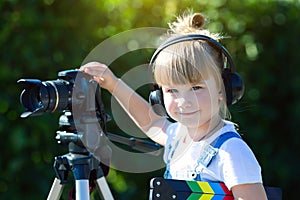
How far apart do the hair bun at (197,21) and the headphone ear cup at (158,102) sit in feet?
0.80

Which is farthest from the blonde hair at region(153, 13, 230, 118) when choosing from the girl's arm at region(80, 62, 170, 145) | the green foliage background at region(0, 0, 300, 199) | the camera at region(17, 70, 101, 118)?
the green foliage background at region(0, 0, 300, 199)

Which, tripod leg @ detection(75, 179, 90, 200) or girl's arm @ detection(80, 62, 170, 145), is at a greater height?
girl's arm @ detection(80, 62, 170, 145)

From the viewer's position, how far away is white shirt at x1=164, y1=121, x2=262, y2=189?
7.40 feet

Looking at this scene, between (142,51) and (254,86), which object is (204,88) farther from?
(254,86)

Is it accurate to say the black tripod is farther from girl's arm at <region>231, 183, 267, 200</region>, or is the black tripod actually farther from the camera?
girl's arm at <region>231, 183, 267, 200</region>

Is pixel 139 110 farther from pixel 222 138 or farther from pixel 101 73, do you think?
pixel 222 138

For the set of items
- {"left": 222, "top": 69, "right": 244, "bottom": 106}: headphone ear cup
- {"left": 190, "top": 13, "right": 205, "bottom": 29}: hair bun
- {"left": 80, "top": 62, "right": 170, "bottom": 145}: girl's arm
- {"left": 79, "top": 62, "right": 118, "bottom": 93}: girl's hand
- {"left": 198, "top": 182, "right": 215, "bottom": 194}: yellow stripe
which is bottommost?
{"left": 198, "top": 182, "right": 215, "bottom": 194}: yellow stripe

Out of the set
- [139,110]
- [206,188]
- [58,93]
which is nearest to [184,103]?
[206,188]

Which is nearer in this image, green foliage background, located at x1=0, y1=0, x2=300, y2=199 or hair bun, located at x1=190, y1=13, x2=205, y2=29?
hair bun, located at x1=190, y1=13, x2=205, y2=29

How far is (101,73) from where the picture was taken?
2.65 m

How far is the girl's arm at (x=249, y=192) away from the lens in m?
2.24

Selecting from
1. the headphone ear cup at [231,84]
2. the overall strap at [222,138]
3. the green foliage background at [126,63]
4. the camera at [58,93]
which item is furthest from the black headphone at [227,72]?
the green foliage background at [126,63]

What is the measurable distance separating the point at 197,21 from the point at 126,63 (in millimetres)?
1467

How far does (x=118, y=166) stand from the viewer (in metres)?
3.76
